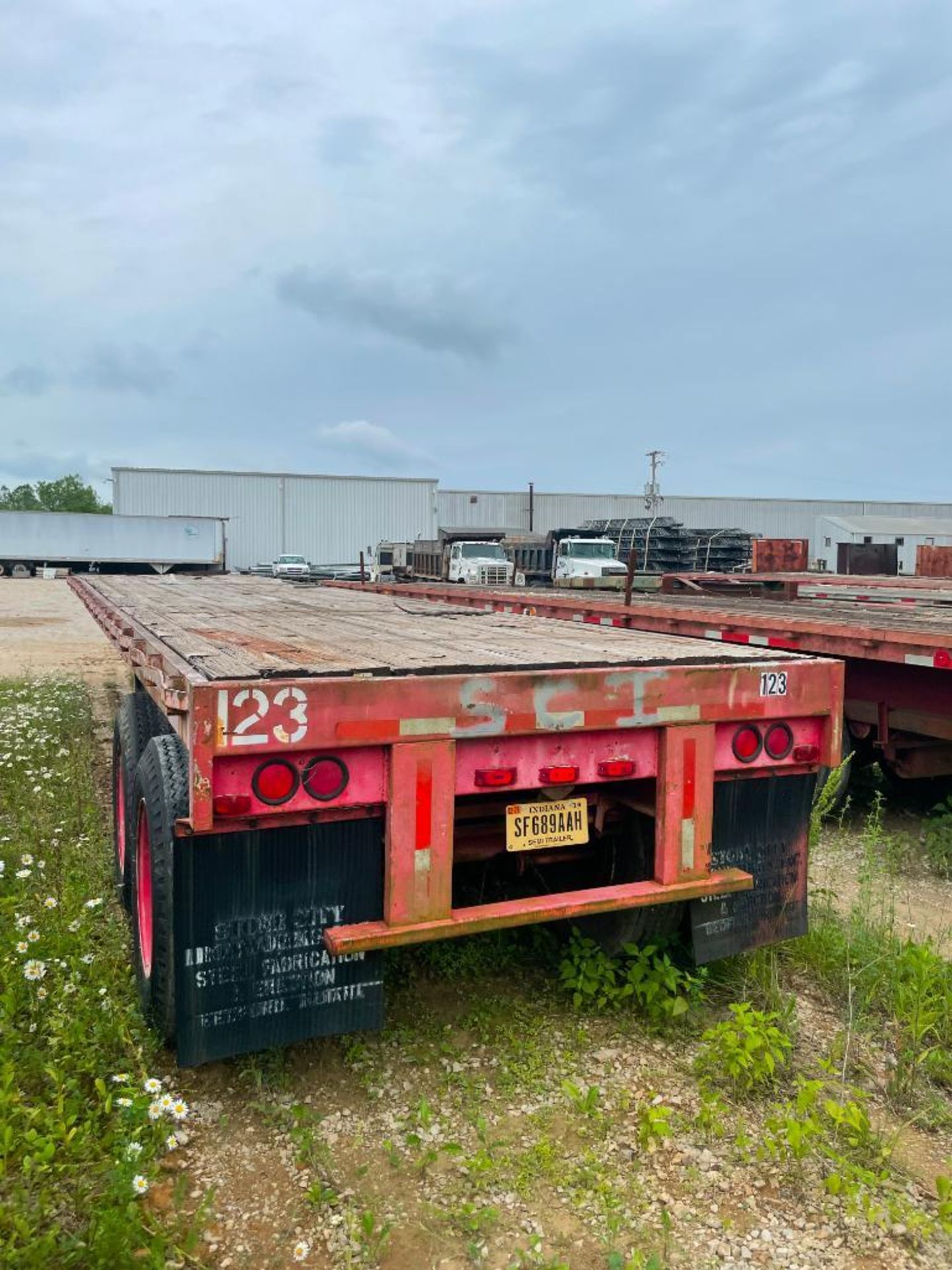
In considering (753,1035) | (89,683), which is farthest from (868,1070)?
(89,683)

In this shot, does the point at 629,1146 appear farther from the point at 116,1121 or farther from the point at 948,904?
the point at 948,904

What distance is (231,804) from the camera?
107 inches

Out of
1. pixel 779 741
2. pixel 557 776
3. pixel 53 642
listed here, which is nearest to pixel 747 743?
pixel 779 741

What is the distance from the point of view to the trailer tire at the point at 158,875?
2.88m

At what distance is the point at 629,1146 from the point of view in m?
2.96

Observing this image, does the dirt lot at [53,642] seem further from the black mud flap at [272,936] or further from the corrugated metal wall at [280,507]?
the corrugated metal wall at [280,507]

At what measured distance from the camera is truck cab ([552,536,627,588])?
97.6 ft

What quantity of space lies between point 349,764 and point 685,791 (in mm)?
1214

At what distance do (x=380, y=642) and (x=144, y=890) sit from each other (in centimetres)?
136

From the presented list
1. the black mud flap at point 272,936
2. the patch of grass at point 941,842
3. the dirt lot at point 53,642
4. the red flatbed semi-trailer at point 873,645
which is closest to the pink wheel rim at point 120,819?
the black mud flap at point 272,936

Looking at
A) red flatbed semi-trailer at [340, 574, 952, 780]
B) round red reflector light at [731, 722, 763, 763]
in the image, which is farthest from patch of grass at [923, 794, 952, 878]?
round red reflector light at [731, 722, 763, 763]

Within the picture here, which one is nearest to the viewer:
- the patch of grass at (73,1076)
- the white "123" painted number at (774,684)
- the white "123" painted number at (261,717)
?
the patch of grass at (73,1076)

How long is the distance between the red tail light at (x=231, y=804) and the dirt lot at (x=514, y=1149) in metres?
1.03

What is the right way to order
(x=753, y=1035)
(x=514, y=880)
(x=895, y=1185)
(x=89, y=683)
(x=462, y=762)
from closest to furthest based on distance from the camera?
(x=895, y=1185)
(x=462, y=762)
(x=753, y=1035)
(x=514, y=880)
(x=89, y=683)
